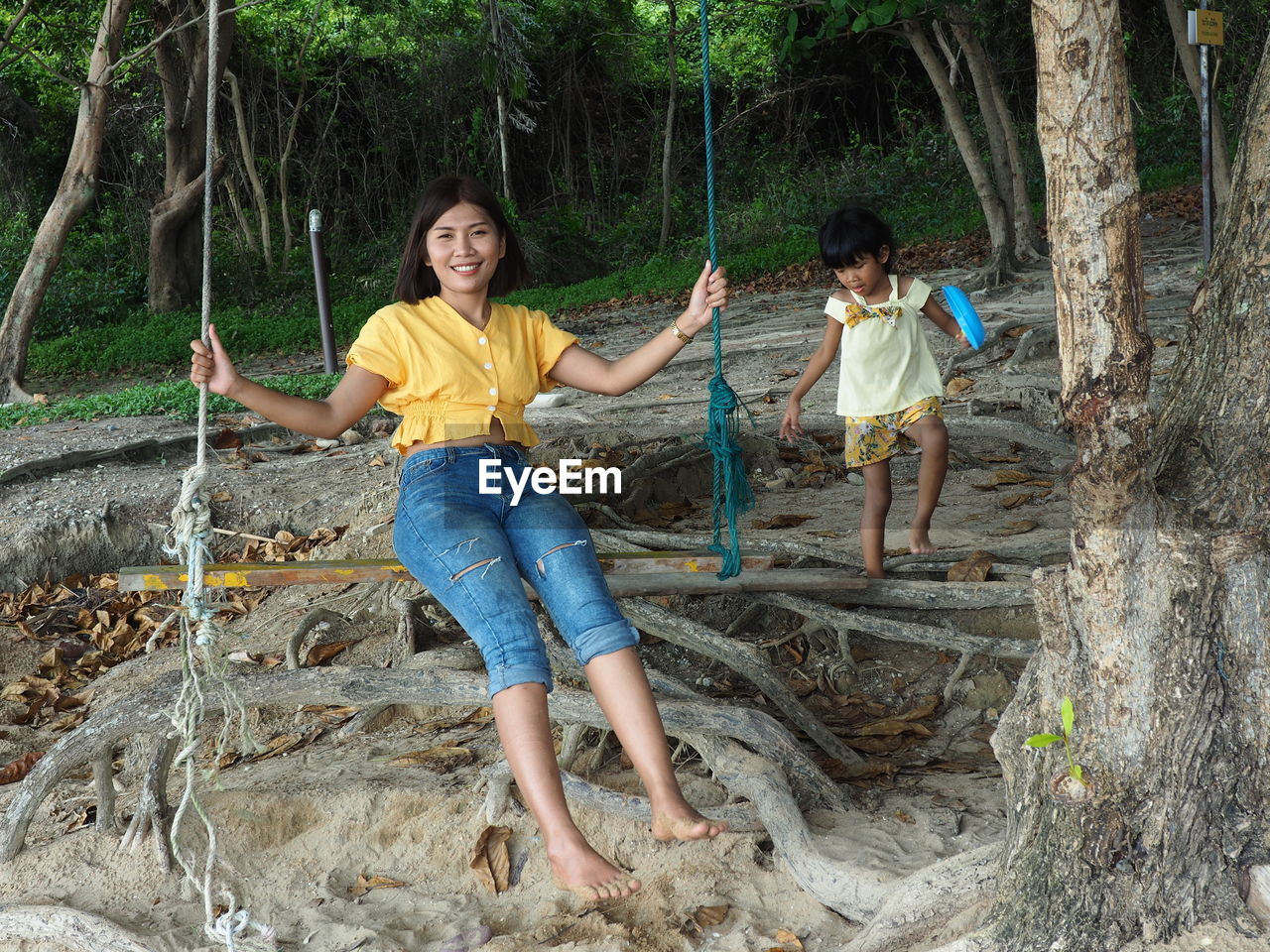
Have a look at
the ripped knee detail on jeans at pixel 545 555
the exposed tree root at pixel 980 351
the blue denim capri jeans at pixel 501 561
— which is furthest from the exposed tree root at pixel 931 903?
the exposed tree root at pixel 980 351

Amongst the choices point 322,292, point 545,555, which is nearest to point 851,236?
point 545,555

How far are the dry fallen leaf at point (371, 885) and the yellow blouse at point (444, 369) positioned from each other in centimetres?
97

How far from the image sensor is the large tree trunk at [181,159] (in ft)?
32.0

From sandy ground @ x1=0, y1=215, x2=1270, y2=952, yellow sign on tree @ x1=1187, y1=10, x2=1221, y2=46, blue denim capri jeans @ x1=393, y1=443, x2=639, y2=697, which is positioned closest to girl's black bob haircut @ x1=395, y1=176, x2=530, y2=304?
blue denim capri jeans @ x1=393, y1=443, x2=639, y2=697

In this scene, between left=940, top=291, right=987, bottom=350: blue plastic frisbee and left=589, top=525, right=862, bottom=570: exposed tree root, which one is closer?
left=940, top=291, right=987, bottom=350: blue plastic frisbee

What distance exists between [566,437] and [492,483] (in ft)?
7.90

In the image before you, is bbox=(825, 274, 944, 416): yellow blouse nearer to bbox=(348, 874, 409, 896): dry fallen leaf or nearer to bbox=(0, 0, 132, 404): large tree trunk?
bbox=(348, 874, 409, 896): dry fallen leaf

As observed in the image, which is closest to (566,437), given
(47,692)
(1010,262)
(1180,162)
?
(47,692)

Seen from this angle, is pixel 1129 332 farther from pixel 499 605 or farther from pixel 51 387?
pixel 51 387

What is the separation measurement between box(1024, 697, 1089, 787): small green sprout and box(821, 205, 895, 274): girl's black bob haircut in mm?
1663

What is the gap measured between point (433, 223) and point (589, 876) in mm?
1479

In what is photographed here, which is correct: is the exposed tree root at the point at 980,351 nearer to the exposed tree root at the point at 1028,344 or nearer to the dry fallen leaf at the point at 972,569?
the exposed tree root at the point at 1028,344

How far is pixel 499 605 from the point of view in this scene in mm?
2139

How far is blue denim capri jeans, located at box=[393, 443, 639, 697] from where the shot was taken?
83.4 inches
